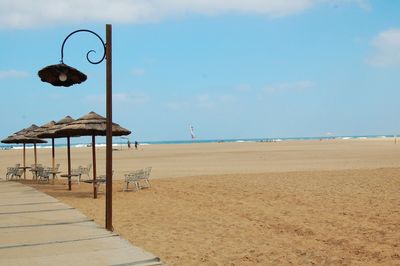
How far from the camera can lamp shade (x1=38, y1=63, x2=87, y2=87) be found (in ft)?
25.6

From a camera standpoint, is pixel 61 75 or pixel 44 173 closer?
pixel 61 75

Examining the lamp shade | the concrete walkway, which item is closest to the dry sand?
the concrete walkway

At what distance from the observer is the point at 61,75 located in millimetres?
7812

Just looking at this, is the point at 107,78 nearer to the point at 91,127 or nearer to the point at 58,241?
the point at 58,241

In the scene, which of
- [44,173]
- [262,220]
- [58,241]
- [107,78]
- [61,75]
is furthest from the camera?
[44,173]

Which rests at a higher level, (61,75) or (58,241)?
(61,75)

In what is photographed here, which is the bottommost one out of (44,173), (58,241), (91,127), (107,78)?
(58,241)

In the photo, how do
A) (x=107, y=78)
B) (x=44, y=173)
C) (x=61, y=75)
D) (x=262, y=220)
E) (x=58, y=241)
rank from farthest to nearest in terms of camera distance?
(x=44, y=173) → (x=262, y=220) → (x=61, y=75) → (x=107, y=78) → (x=58, y=241)

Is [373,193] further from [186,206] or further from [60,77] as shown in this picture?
[60,77]

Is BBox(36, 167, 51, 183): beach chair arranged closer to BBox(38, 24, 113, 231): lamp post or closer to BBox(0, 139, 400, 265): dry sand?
BBox(0, 139, 400, 265): dry sand

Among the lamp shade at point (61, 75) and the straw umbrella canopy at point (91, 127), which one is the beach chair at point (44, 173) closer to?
the straw umbrella canopy at point (91, 127)

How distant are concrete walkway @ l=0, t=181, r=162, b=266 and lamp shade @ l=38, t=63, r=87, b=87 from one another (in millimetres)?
2193

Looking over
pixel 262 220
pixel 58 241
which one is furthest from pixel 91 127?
pixel 58 241

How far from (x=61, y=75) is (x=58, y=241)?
110 inches
